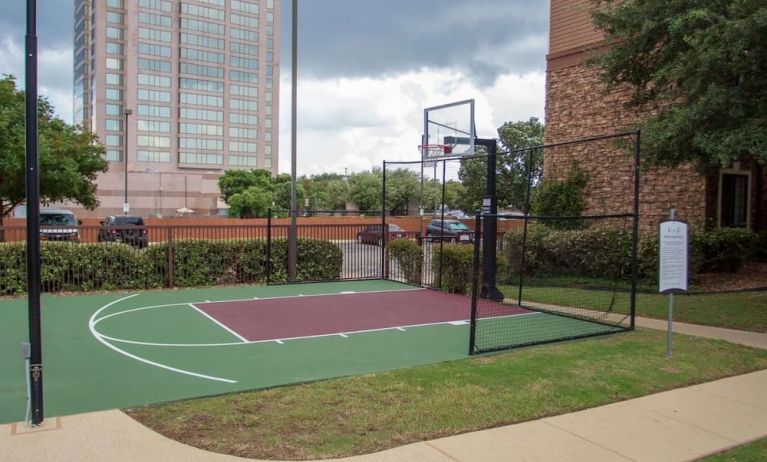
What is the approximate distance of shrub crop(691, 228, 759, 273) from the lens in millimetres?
15984

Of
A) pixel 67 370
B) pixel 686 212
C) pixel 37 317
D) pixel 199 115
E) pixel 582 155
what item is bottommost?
pixel 67 370

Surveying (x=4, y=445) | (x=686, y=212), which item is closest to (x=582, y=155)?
(x=686, y=212)

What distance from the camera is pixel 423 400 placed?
607cm

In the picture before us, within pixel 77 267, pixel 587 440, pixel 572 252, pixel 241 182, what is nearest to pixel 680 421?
pixel 587 440

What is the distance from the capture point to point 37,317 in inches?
212

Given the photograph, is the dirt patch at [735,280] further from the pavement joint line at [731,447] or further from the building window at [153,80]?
the building window at [153,80]

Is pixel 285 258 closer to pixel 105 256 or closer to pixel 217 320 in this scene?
pixel 105 256

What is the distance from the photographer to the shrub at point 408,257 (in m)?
16.1

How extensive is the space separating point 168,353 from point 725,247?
1436cm

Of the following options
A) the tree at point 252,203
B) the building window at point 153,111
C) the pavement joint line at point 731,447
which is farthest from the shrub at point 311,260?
the building window at point 153,111

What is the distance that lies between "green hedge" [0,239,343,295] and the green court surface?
61.1 inches

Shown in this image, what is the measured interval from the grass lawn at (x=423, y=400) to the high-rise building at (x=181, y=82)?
97.1 metres

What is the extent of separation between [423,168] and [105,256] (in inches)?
319

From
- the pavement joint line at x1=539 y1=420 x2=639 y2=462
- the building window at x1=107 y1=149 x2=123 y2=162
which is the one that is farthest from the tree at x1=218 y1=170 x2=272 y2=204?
the pavement joint line at x1=539 y1=420 x2=639 y2=462
